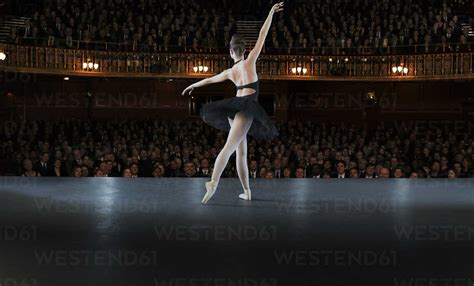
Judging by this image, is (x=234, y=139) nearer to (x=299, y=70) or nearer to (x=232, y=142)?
(x=232, y=142)

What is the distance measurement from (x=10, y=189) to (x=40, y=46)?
10023 mm

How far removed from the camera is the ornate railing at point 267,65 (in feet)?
52.3

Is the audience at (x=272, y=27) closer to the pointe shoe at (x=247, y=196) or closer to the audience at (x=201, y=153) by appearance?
the audience at (x=201, y=153)

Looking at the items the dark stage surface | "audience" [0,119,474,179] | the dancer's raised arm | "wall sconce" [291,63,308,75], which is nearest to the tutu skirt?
the dancer's raised arm

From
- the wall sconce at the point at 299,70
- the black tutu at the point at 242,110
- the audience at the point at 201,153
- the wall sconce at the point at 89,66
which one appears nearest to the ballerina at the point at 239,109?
the black tutu at the point at 242,110

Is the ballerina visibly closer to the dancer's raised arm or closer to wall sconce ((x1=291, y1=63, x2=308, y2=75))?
the dancer's raised arm

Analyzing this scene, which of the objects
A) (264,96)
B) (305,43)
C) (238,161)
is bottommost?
(238,161)

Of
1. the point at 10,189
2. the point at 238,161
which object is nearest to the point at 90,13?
the point at 10,189

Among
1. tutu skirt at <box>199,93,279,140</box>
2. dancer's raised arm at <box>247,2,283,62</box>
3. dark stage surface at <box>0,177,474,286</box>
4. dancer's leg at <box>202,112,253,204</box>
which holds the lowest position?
dark stage surface at <box>0,177,474,286</box>

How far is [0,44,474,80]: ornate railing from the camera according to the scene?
1593 cm

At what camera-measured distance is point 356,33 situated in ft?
55.9

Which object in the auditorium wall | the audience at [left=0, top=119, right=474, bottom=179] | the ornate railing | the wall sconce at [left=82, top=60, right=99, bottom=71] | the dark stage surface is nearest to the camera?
the dark stage surface

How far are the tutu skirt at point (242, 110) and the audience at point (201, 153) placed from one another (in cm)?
374

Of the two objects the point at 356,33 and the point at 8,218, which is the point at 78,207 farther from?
the point at 356,33
